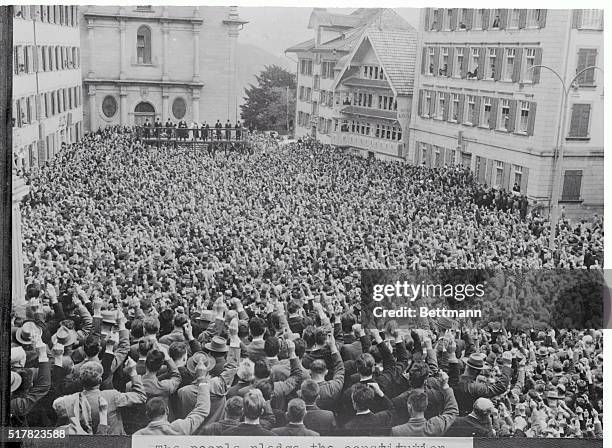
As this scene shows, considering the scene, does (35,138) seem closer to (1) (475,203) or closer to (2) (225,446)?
(2) (225,446)

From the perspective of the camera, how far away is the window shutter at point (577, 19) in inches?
276

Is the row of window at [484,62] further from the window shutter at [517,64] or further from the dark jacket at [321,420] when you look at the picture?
the dark jacket at [321,420]

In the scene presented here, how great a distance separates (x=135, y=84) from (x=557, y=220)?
13.3ft

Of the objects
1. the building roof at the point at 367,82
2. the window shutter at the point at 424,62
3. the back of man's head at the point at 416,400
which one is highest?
the window shutter at the point at 424,62

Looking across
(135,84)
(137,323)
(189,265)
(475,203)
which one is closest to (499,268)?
(475,203)

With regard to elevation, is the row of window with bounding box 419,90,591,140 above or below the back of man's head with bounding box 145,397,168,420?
above

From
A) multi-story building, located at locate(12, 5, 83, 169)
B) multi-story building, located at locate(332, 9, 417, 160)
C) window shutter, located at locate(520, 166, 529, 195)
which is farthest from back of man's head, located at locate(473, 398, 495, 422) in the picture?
multi-story building, located at locate(12, 5, 83, 169)

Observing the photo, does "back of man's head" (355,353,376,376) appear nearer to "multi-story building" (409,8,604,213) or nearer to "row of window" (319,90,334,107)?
"multi-story building" (409,8,604,213)

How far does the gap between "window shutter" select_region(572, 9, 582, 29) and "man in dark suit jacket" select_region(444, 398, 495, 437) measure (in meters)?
3.35

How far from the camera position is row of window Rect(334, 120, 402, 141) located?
Result: 307 inches

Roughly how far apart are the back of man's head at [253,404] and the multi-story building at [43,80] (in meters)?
2.78

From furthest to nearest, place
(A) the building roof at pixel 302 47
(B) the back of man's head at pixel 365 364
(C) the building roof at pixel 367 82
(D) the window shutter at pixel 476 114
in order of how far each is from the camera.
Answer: (C) the building roof at pixel 367 82 → (D) the window shutter at pixel 476 114 → (A) the building roof at pixel 302 47 → (B) the back of man's head at pixel 365 364

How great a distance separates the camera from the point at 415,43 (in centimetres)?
752

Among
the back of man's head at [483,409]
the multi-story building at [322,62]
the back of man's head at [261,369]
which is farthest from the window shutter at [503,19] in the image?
the back of man's head at [261,369]
